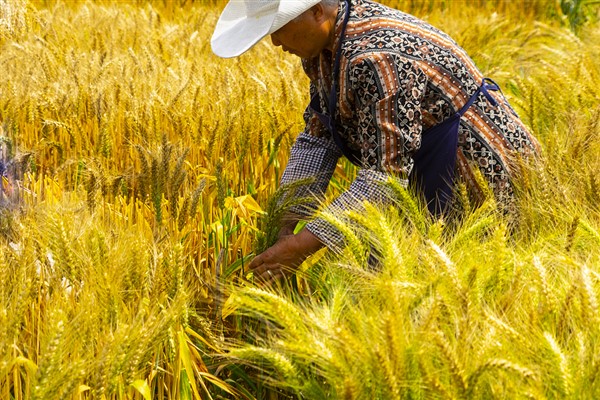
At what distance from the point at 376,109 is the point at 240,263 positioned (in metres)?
0.47

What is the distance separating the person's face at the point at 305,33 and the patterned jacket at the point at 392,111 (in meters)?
0.04

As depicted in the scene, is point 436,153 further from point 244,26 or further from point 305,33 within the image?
point 244,26

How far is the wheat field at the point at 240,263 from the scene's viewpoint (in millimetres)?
1363

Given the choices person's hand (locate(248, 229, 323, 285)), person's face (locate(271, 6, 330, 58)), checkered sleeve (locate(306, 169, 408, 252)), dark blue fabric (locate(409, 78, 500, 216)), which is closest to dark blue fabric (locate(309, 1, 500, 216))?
dark blue fabric (locate(409, 78, 500, 216))

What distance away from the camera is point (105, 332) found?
1.57 meters

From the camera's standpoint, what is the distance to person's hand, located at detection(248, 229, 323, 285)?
2031 millimetres

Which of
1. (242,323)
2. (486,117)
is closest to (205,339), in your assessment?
(242,323)

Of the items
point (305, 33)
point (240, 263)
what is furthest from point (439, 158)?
point (240, 263)

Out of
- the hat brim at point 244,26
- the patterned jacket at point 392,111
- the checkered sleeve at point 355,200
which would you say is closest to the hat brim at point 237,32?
the hat brim at point 244,26

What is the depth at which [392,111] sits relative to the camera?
2.07m

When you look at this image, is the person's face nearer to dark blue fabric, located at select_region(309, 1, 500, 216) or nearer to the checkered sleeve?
dark blue fabric, located at select_region(309, 1, 500, 216)

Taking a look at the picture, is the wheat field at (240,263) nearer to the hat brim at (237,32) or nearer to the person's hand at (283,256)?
the person's hand at (283,256)

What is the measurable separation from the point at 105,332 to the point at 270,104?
1.53m

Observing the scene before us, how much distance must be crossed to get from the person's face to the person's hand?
44 cm
